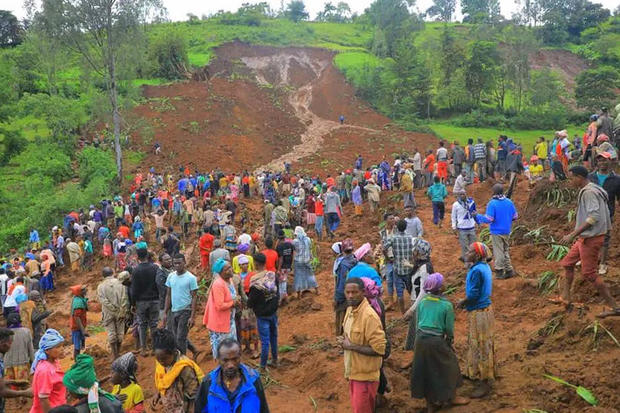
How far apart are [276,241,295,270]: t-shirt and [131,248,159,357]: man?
100 inches

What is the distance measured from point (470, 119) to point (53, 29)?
29450 mm

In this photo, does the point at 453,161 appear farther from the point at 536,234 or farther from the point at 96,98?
the point at 96,98

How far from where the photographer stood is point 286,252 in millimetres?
9492

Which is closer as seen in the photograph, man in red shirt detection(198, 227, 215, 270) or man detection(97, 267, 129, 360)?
man detection(97, 267, 129, 360)

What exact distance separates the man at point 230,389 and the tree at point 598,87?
137ft

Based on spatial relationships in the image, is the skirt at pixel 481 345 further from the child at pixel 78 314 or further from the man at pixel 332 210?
the man at pixel 332 210

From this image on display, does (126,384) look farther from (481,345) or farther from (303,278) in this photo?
(303,278)

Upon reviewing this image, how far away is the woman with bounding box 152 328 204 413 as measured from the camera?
4069 mm

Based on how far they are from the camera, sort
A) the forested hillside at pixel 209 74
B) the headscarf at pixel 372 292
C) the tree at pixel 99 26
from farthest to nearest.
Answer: the forested hillside at pixel 209 74, the tree at pixel 99 26, the headscarf at pixel 372 292

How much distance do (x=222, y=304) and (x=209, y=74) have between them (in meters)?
42.4

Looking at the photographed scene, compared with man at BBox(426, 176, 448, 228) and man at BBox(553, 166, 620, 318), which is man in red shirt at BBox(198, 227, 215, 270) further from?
man at BBox(553, 166, 620, 318)

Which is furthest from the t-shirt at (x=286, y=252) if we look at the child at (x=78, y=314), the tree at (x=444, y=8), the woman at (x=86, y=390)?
the tree at (x=444, y=8)

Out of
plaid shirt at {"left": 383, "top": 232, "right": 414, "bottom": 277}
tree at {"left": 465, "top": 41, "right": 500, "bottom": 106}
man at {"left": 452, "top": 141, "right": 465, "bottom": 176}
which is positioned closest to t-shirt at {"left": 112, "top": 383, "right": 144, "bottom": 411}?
plaid shirt at {"left": 383, "top": 232, "right": 414, "bottom": 277}

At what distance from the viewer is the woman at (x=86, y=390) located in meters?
3.74
